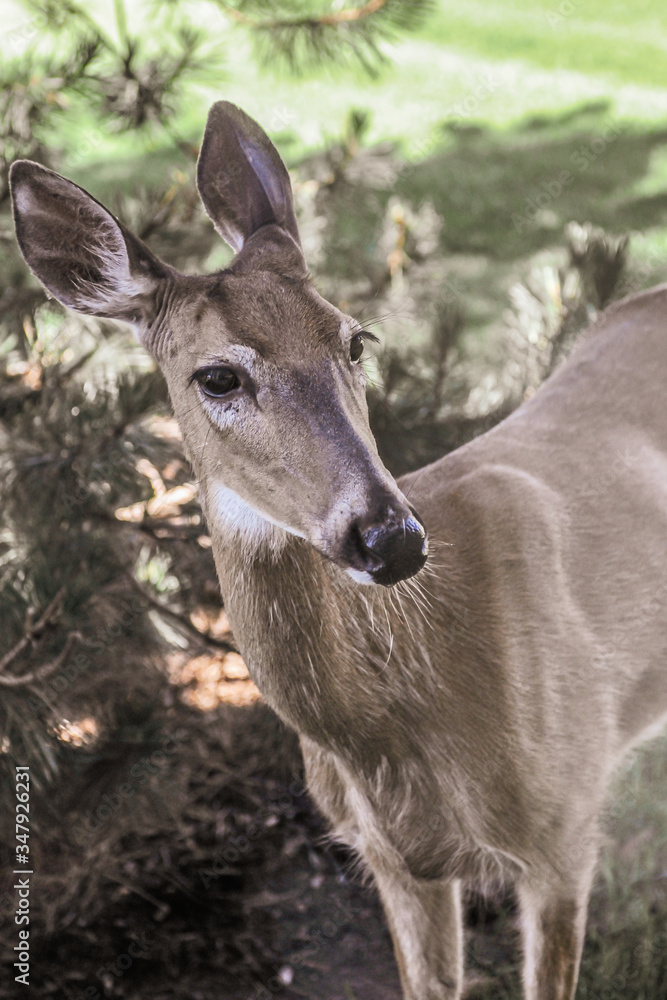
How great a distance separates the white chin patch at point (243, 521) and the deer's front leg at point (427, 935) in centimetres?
98

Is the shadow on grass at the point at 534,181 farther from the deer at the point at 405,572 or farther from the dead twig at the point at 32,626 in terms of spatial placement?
the dead twig at the point at 32,626

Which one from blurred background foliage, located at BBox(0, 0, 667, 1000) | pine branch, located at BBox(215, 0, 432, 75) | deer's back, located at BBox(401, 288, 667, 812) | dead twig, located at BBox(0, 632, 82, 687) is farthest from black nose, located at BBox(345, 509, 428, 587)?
pine branch, located at BBox(215, 0, 432, 75)

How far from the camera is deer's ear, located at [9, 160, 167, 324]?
1690 mm

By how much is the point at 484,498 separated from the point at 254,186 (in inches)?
31.9

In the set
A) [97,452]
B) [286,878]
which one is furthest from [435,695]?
[286,878]

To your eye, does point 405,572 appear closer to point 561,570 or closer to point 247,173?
point 561,570

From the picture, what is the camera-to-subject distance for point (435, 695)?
196 centimetres

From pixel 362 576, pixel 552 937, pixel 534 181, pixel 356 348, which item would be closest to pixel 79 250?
pixel 356 348

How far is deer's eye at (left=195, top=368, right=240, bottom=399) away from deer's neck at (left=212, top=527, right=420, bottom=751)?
0.90 ft

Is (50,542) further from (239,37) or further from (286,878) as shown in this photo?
(239,37)

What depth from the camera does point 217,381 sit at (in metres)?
1.73

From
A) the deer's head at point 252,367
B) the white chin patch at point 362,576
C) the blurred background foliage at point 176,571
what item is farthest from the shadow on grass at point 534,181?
the white chin patch at point 362,576

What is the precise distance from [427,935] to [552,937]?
336 millimetres

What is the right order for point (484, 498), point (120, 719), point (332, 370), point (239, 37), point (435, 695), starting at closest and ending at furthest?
point (332, 370)
point (435, 695)
point (484, 498)
point (120, 719)
point (239, 37)
